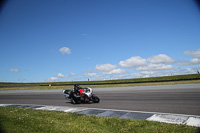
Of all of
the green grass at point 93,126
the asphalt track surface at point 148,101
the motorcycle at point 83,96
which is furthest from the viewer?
the motorcycle at point 83,96

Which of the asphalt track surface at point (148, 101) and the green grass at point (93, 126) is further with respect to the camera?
the asphalt track surface at point (148, 101)

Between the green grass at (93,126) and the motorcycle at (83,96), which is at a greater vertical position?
the motorcycle at (83,96)

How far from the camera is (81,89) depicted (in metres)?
12.2

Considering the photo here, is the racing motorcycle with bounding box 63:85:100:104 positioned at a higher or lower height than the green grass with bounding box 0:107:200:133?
higher

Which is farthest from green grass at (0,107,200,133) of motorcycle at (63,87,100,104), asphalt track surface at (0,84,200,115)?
motorcycle at (63,87,100,104)

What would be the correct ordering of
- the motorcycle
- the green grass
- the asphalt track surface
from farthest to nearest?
the motorcycle, the asphalt track surface, the green grass

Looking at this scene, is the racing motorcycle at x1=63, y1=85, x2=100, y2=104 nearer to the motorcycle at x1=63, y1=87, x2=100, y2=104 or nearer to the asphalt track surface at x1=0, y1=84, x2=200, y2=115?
the motorcycle at x1=63, y1=87, x2=100, y2=104

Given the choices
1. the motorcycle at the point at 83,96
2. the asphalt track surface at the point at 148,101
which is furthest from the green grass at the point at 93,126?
the motorcycle at the point at 83,96

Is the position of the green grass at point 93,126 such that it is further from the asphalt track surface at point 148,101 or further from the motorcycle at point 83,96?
the motorcycle at point 83,96

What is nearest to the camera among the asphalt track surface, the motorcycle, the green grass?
the green grass

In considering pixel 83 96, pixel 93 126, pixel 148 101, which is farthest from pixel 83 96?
pixel 93 126

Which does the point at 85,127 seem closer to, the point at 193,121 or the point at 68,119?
the point at 68,119

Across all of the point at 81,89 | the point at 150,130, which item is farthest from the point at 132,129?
the point at 81,89

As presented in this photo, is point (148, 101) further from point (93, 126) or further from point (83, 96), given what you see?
point (93, 126)
